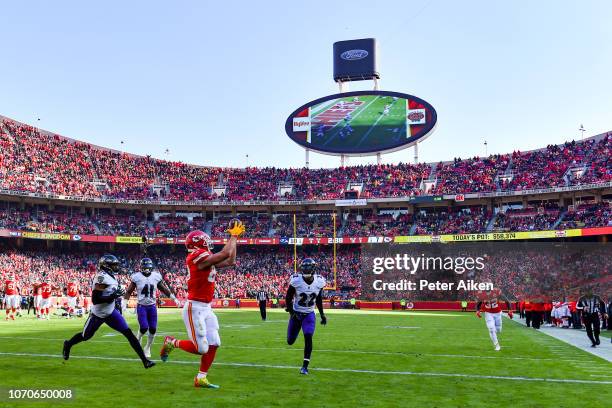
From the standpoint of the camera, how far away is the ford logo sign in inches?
2810

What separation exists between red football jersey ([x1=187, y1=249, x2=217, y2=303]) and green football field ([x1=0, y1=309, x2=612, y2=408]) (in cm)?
148

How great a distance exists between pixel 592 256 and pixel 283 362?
137ft

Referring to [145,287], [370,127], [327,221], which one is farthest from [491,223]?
[145,287]

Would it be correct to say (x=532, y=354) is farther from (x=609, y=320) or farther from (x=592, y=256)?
(x=592, y=256)

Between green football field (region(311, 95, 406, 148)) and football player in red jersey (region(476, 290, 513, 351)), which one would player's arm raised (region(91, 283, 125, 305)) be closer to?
football player in red jersey (region(476, 290, 513, 351))

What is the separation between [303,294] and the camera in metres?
12.5

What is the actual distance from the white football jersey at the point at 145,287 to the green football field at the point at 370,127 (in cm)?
5496

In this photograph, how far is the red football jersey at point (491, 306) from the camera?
708 inches

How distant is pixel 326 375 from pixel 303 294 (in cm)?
173

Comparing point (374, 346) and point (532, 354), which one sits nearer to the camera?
point (532, 354)

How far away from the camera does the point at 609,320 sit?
27.1 m

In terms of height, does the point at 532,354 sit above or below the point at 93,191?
below

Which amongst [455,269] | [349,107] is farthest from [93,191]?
[455,269]
